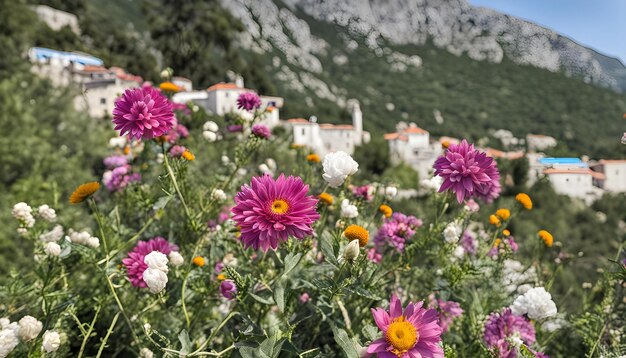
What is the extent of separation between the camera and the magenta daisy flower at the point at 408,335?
1092 mm

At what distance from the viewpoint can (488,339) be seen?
1747 mm

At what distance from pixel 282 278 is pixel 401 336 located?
18.3 inches

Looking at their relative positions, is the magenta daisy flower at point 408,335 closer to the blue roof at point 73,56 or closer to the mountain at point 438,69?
the blue roof at point 73,56

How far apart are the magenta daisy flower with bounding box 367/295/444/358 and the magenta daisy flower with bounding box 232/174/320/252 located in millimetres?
378

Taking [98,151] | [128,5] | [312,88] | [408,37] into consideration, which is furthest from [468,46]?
[98,151]

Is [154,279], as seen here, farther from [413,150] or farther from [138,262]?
[413,150]

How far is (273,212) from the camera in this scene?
48.0 inches

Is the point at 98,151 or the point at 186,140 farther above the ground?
the point at 186,140

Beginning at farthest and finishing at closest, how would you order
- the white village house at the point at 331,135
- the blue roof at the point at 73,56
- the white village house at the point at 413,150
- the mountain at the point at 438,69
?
the mountain at the point at 438,69, the white village house at the point at 413,150, the white village house at the point at 331,135, the blue roof at the point at 73,56

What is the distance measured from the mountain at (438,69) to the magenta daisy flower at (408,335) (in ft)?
115

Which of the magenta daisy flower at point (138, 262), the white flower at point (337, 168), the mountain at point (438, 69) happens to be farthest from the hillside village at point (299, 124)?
the white flower at point (337, 168)

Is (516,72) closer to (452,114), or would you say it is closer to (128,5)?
(452,114)

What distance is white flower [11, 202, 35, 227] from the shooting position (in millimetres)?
2020

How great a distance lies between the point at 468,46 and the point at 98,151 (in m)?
118
